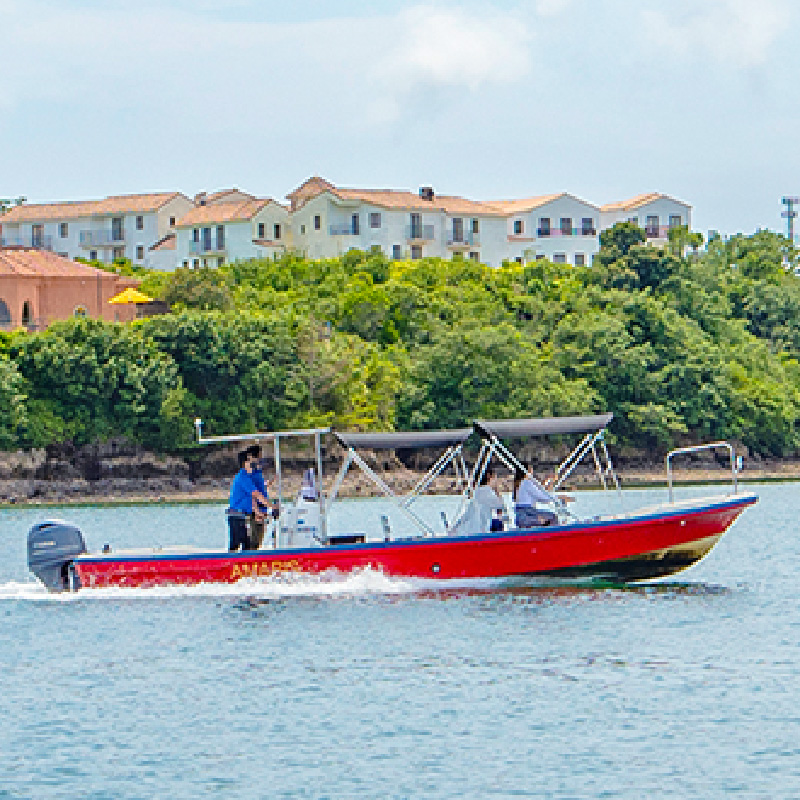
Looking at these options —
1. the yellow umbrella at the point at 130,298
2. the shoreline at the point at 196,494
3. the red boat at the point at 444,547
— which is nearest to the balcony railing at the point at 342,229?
the yellow umbrella at the point at 130,298

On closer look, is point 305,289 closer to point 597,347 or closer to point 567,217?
point 597,347

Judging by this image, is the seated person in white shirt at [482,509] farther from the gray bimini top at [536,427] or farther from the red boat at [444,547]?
the gray bimini top at [536,427]

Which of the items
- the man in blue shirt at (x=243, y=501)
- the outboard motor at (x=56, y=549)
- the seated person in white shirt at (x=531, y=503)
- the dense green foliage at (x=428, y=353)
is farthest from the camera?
the dense green foliage at (x=428, y=353)

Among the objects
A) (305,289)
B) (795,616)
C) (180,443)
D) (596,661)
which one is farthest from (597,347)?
(596,661)

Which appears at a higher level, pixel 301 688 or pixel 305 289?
pixel 305 289

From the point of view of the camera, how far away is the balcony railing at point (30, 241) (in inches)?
4134

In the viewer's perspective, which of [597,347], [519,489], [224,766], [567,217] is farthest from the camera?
[567,217]

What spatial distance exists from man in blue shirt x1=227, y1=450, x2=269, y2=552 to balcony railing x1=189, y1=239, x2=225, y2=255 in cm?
7173

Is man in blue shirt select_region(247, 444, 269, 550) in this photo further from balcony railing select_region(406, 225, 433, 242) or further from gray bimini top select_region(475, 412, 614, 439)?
balcony railing select_region(406, 225, 433, 242)

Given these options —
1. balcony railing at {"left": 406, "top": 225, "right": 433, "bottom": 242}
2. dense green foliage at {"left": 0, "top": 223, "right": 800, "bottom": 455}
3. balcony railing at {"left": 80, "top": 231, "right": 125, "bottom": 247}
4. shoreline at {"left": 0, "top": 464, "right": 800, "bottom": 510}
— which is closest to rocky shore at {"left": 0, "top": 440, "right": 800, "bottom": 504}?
shoreline at {"left": 0, "top": 464, "right": 800, "bottom": 510}

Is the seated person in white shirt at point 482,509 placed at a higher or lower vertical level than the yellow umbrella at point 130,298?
lower

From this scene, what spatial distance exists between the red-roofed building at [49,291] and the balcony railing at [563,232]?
113ft

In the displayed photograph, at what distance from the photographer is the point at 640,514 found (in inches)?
1024

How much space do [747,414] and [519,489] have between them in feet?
177
